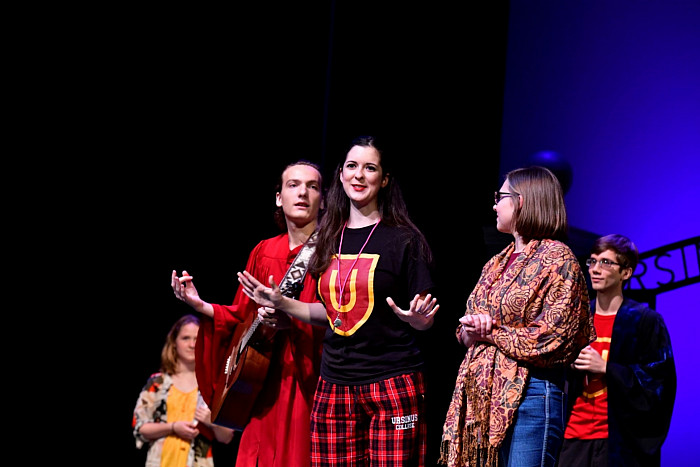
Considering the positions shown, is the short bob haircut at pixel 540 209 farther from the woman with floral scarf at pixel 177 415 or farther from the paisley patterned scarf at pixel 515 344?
the woman with floral scarf at pixel 177 415

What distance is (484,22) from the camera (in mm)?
5641

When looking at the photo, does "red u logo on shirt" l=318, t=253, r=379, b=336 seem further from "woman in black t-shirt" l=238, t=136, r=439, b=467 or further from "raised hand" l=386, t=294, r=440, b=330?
"raised hand" l=386, t=294, r=440, b=330

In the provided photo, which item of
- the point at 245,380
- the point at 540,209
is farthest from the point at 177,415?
the point at 540,209

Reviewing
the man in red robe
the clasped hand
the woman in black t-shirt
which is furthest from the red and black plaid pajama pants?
the man in red robe

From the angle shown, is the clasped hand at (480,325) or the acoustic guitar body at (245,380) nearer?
the clasped hand at (480,325)

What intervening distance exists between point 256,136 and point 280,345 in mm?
2091

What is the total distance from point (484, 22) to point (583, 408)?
10.1ft

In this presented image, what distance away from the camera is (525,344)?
8.64 ft

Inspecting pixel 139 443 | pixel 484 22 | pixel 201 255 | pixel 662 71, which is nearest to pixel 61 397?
pixel 139 443

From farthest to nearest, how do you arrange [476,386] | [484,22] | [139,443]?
[484,22] < [139,443] < [476,386]

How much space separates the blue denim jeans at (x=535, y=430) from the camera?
2.63m

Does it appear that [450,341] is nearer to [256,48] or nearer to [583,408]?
[583,408]

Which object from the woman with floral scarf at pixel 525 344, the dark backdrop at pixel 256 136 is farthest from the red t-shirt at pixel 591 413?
the dark backdrop at pixel 256 136

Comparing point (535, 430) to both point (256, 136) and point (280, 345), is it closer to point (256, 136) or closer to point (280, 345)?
point (280, 345)
